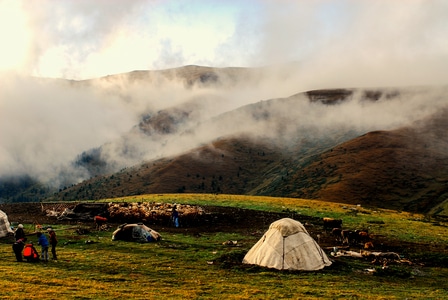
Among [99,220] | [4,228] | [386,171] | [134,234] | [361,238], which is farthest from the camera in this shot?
[386,171]

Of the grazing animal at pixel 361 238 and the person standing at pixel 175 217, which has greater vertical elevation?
the person standing at pixel 175 217

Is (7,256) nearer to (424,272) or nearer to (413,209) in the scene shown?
(424,272)

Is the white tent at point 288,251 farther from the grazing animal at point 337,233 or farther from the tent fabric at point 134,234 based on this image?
the grazing animal at point 337,233

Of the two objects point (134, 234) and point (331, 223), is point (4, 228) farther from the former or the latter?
point (331, 223)

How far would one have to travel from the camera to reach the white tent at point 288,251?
79.4 feet

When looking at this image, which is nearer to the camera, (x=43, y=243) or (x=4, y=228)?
(x=43, y=243)

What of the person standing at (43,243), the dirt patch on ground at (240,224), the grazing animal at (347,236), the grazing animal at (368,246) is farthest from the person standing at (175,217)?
the grazing animal at (368,246)

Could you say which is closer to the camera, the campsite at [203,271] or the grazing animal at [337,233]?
the campsite at [203,271]

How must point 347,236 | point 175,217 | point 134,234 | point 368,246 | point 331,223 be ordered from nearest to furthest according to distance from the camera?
point 368,246 → point 134,234 → point 347,236 → point 175,217 → point 331,223

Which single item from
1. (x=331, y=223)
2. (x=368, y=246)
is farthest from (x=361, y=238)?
(x=331, y=223)

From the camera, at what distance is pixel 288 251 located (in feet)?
80.5

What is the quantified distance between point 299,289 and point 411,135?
187m

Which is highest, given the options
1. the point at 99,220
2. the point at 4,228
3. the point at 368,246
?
the point at 4,228

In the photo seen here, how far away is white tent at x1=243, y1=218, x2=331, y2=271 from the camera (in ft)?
79.4
